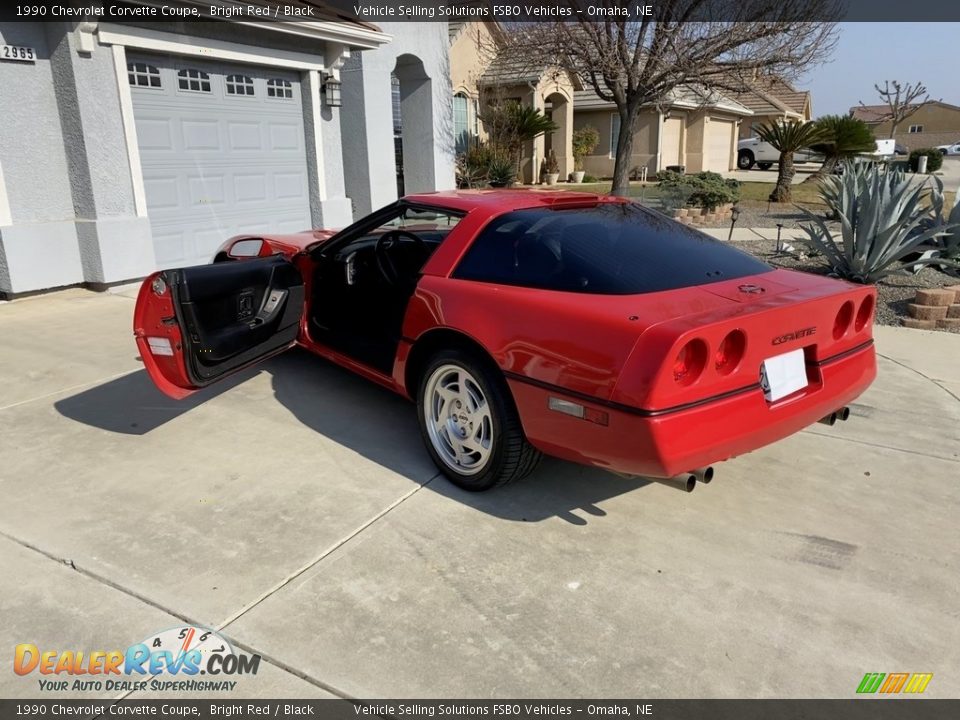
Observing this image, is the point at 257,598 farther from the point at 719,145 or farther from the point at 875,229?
the point at 719,145

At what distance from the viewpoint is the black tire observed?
Answer: 10.9 feet

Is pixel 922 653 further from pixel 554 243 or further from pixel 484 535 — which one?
pixel 554 243

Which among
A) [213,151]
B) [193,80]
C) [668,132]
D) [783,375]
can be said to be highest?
[193,80]

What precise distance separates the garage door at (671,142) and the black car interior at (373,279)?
25.8m

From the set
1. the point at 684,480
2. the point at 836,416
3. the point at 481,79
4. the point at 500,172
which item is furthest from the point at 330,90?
the point at 481,79

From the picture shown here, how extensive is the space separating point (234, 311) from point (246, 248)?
5.11 feet

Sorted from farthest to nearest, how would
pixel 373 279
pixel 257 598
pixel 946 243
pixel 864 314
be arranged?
1. pixel 946 243
2. pixel 373 279
3. pixel 864 314
4. pixel 257 598

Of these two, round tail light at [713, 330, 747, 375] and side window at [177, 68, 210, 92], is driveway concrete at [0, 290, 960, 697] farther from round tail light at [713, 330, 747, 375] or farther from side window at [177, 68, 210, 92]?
side window at [177, 68, 210, 92]

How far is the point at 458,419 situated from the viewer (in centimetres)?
367

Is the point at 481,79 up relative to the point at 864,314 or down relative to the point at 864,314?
up

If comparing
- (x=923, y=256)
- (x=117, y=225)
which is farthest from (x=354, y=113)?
(x=923, y=256)

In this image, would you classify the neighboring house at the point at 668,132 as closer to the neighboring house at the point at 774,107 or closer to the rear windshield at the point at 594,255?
the neighboring house at the point at 774,107

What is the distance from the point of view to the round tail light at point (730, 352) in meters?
2.94

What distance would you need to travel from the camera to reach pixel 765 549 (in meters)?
3.19
